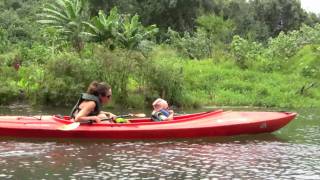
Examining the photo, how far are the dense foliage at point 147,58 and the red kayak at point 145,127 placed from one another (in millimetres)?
8982

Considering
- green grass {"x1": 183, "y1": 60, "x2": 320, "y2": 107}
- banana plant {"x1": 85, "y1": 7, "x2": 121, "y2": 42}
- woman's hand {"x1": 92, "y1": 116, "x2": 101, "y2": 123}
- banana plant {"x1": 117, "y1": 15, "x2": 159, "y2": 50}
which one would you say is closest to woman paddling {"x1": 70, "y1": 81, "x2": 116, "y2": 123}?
woman's hand {"x1": 92, "y1": 116, "x2": 101, "y2": 123}

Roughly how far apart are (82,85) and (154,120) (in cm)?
903

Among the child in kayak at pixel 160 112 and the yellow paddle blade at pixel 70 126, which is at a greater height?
the child in kayak at pixel 160 112

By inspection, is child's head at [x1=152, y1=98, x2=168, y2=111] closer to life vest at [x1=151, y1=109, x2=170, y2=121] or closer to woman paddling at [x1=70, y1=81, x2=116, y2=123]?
life vest at [x1=151, y1=109, x2=170, y2=121]

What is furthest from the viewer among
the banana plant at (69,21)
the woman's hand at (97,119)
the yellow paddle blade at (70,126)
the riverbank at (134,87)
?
the banana plant at (69,21)

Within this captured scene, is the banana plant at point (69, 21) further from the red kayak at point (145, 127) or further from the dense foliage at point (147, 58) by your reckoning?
the red kayak at point (145, 127)

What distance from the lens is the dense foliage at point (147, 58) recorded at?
23.7m

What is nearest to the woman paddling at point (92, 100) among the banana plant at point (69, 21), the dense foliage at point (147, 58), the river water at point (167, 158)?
the river water at point (167, 158)

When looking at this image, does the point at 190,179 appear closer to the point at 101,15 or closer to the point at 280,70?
the point at 101,15

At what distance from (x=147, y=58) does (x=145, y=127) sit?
10.3 meters

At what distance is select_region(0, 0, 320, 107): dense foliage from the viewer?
2370cm

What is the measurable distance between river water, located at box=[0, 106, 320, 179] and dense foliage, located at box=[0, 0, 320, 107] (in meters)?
9.60

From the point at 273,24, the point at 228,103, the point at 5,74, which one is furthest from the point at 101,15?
the point at 273,24

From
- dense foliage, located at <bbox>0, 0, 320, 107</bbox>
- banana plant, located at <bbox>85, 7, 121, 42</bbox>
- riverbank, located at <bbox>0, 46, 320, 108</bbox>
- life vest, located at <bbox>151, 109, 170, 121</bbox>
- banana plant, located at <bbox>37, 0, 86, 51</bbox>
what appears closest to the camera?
life vest, located at <bbox>151, 109, 170, 121</bbox>
